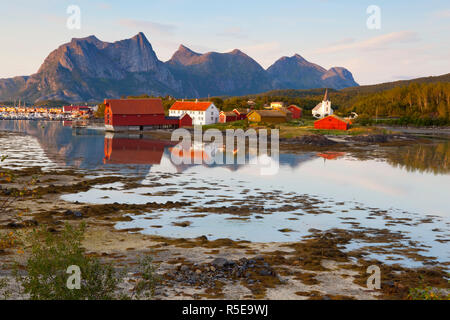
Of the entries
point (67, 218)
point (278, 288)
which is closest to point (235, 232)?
point (278, 288)

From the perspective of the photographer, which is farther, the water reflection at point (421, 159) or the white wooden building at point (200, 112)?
the white wooden building at point (200, 112)

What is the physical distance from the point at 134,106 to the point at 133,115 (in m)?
2.85

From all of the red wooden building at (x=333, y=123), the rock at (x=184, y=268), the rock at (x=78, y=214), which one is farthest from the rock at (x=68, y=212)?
the red wooden building at (x=333, y=123)

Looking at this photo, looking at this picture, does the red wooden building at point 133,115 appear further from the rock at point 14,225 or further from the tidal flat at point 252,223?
the rock at point 14,225

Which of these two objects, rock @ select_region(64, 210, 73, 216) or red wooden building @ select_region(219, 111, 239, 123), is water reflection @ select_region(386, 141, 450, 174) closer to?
rock @ select_region(64, 210, 73, 216)

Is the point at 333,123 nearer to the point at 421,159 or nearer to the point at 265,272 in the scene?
the point at 421,159

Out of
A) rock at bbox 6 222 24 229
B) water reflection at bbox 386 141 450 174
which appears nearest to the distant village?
water reflection at bbox 386 141 450 174

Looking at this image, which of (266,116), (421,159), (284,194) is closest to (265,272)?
(284,194)

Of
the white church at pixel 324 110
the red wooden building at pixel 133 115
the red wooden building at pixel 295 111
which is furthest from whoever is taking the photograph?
the white church at pixel 324 110

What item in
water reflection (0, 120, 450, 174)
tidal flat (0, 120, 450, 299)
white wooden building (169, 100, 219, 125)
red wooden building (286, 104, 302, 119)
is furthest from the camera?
red wooden building (286, 104, 302, 119)

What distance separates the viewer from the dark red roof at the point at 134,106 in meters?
102

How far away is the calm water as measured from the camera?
70.1 feet

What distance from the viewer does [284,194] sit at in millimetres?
30750
